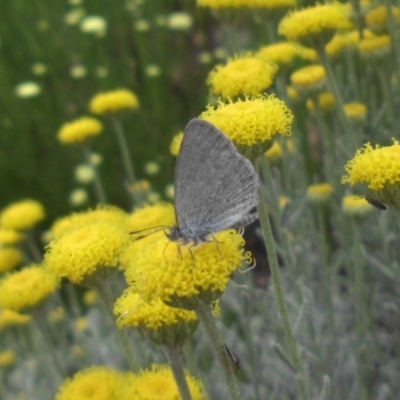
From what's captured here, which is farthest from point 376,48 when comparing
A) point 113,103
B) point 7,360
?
point 7,360

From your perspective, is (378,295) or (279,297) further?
(378,295)

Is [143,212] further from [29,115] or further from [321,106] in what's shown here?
[29,115]

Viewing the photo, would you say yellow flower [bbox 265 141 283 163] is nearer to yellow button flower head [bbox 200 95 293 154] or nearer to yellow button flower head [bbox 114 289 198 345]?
yellow button flower head [bbox 200 95 293 154]

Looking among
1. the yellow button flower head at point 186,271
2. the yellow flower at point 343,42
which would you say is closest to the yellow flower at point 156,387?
the yellow button flower head at point 186,271

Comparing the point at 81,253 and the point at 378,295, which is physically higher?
the point at 81,253

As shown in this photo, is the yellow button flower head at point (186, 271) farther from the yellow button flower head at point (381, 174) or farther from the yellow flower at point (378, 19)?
the yellow flower at point (378, 19)

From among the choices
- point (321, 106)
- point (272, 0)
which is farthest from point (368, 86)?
point (272, 0)

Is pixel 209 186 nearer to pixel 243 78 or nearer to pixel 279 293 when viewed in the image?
pixel 279 293
